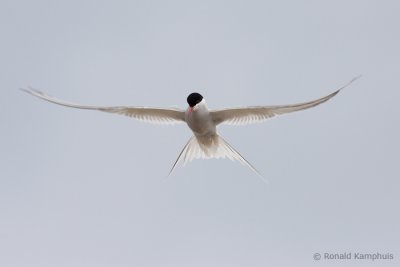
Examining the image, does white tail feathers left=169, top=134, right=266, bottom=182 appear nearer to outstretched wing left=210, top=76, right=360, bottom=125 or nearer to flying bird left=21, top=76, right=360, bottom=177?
flying bird left=21, top=76, right=360, bottom=177

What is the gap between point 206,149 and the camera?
52.1ft

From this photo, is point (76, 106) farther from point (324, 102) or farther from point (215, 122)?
point (324, 102)

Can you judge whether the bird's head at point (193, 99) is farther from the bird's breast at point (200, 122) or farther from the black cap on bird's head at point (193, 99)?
the bird's breast at point (200, 122)

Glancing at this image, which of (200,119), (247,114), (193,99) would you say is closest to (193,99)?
(193,99)

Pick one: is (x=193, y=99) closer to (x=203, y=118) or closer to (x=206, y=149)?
(x=203, y=118)

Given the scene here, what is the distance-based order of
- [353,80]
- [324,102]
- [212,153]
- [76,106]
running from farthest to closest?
[212,153]
[76,106]
[324,102]
[353,80]

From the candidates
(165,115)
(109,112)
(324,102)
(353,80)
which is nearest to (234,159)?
(165,115)

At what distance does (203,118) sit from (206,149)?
1.11 m

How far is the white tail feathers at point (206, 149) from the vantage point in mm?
15617

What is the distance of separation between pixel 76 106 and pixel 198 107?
100 inches

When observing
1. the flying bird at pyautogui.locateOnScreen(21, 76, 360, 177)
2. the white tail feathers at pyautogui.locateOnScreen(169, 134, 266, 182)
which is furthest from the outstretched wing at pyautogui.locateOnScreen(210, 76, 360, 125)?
the white tail feathers at pyautogui.locateOnScreen(169, 134, 266, 182)

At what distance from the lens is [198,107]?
14891mm

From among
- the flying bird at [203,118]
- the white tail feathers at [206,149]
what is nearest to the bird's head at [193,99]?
the flying bird at [203,118]

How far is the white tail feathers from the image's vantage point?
1562 cm
